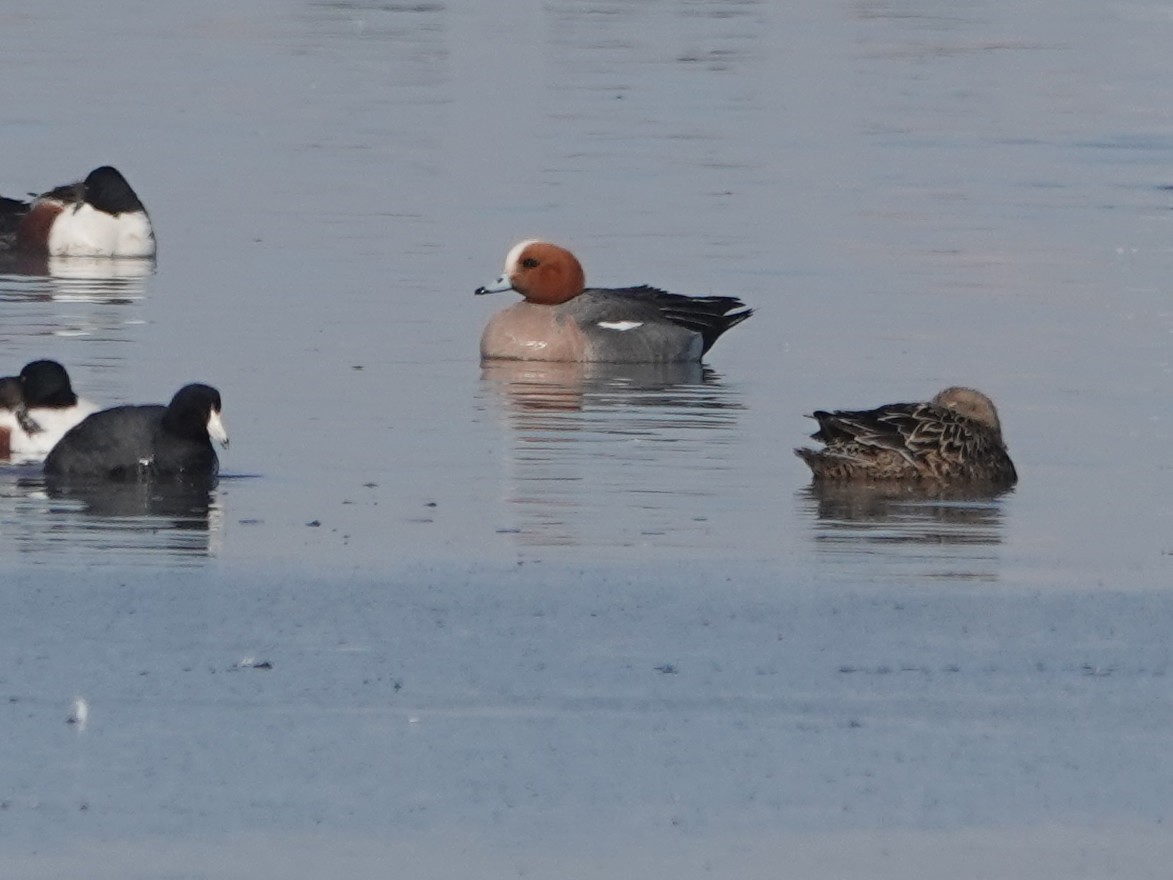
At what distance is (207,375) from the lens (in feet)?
49.6

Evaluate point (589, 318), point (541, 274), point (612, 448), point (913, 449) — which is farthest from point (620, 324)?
point (913, 449)

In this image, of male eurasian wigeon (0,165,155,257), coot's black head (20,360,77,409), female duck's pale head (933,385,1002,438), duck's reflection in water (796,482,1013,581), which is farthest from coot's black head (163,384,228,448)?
male eurasian wigeon (0,165,155,257)

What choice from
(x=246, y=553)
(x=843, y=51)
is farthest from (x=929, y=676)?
(x=843, y=51)

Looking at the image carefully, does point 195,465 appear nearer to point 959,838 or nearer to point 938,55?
point 959,838

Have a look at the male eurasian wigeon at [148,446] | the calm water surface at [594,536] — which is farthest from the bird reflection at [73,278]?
the male eurasian wigeon at [148,446]

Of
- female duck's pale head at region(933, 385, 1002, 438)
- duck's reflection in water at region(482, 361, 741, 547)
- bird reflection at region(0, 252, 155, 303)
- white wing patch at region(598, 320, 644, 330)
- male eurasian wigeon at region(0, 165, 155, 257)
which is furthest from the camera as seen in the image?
male eurasian wigeon at region(0, 165, 155, 257)

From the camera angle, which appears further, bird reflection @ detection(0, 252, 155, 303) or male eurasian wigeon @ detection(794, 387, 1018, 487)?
bird reflection @ detection(0, 252, 155, 303)

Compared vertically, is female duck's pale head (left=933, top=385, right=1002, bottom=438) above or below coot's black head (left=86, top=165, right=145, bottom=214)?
below

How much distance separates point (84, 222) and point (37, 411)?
30.0 ft

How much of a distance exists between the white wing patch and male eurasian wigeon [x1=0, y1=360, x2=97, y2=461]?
17.0 feet

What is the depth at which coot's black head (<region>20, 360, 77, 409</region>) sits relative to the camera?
13.0 m

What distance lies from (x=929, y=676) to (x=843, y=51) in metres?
29.7

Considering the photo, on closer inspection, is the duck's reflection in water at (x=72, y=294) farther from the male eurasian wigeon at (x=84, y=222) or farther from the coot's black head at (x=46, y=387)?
the coot's black head at (x=46, y=387)

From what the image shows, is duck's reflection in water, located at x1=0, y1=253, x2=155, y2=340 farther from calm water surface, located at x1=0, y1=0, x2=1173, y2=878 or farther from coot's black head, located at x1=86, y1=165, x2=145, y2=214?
coot's black head, located at x1=86, y1=165, x2=145, y2=214
